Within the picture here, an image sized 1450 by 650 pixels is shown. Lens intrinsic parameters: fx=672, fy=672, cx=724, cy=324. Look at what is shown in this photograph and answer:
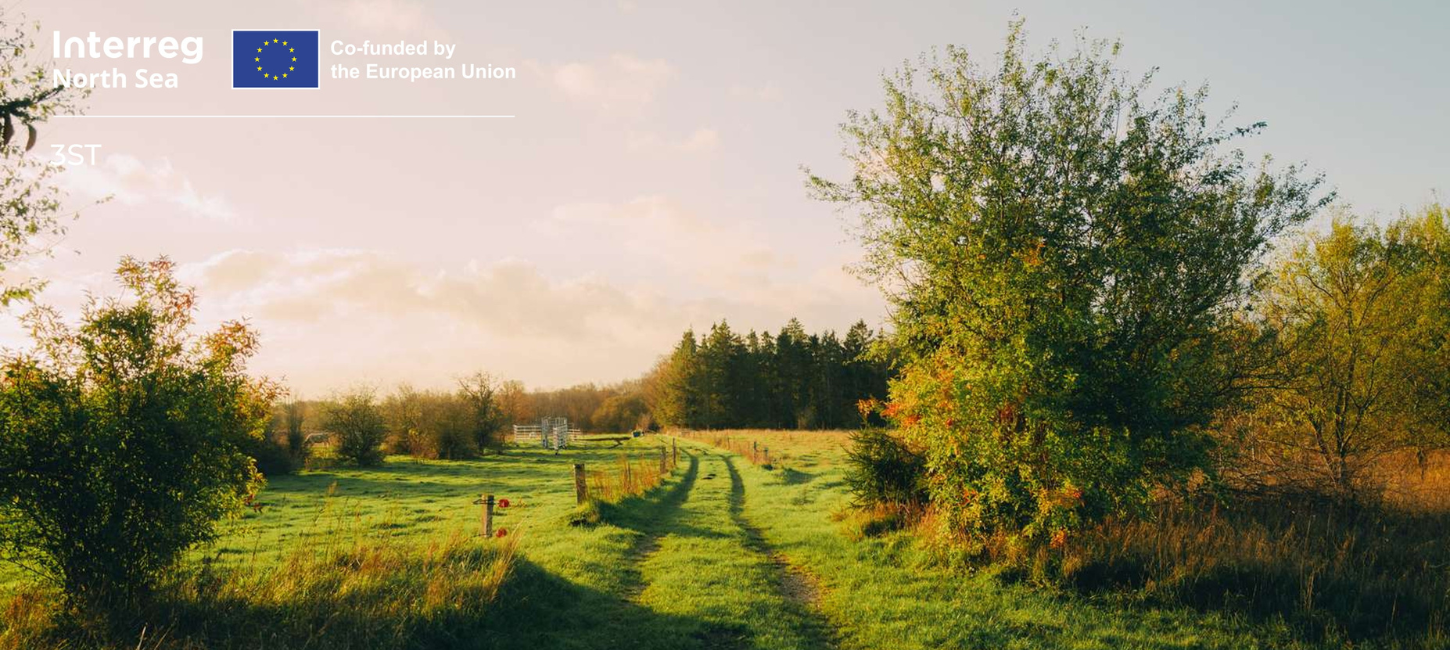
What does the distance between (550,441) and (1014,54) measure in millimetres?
53563

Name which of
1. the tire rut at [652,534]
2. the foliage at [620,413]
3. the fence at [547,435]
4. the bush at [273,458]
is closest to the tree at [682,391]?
the foliage at [620,413]

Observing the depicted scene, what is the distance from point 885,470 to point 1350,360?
569 inches

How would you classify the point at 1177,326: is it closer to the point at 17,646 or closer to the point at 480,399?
the point at 17,646

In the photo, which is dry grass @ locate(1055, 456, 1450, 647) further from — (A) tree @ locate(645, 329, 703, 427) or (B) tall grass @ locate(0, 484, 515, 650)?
(A) tree @ locate(645, 329, 703, 427)

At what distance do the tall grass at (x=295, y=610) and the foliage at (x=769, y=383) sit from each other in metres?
78.4

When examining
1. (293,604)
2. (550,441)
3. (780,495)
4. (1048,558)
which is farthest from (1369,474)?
(550,441)

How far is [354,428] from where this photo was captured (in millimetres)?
42125

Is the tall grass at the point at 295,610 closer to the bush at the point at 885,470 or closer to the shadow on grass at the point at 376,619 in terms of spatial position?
the shadow on grass at the point at 376,619

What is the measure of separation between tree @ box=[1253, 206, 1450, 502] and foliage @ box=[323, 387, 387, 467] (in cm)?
4417

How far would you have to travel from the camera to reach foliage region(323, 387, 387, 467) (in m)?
41.8

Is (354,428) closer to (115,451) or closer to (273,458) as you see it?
(273,458)

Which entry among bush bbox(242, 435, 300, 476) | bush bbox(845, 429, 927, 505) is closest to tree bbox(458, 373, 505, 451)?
bush bbox(242, 435, 300, 476)

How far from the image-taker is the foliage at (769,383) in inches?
3447

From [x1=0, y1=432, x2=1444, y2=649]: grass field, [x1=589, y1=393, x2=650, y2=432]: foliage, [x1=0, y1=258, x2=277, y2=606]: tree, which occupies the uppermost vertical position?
[x1=0, y1=258, x2=277, y2=606]: tree
